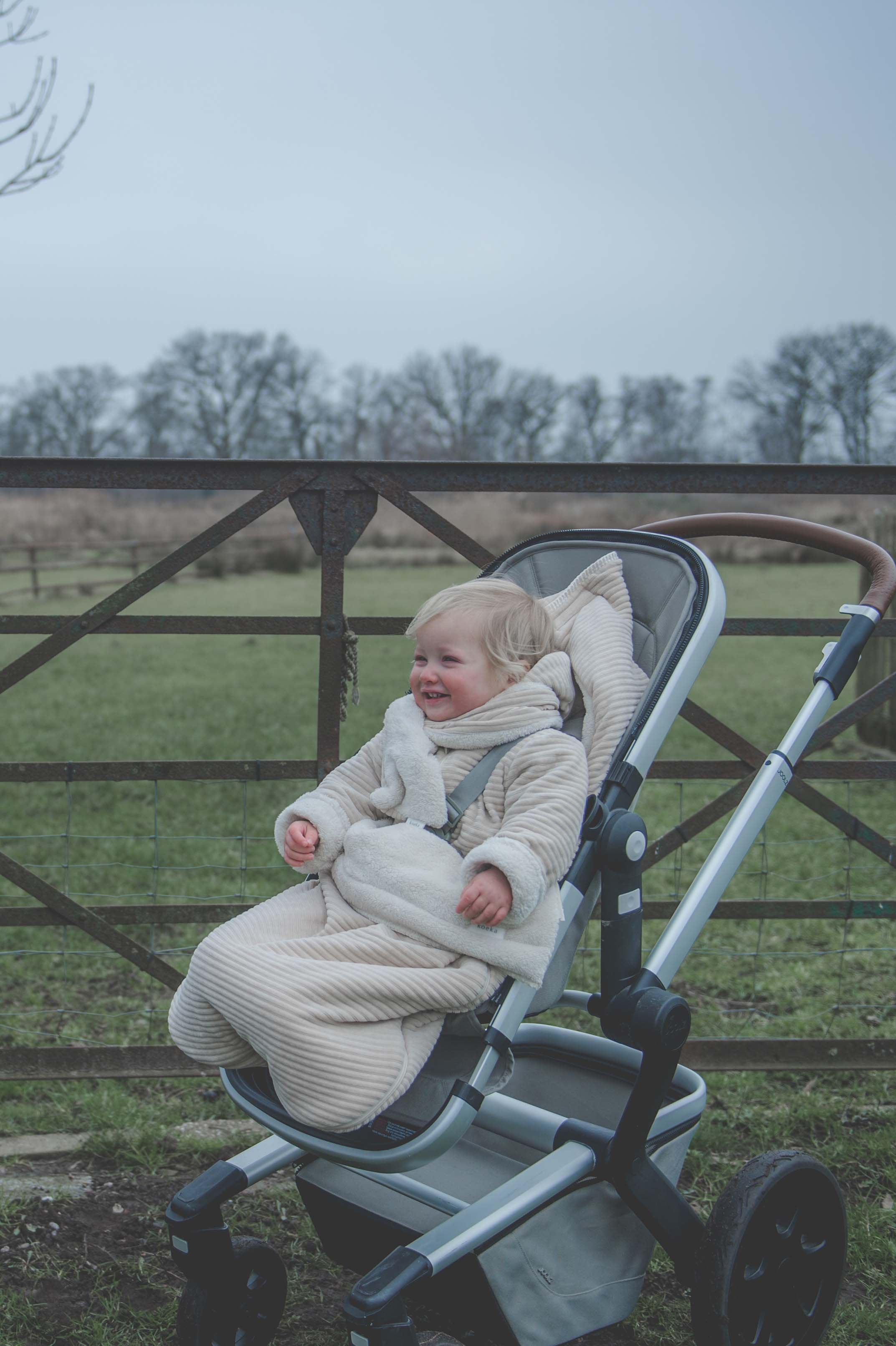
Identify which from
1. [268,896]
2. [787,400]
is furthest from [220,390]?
[268,896]

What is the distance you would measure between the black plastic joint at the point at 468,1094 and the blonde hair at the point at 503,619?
0.84 m

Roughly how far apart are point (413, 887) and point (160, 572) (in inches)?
55.9

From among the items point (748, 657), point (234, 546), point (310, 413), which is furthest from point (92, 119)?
point (310, 413)

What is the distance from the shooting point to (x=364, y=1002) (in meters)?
1.95

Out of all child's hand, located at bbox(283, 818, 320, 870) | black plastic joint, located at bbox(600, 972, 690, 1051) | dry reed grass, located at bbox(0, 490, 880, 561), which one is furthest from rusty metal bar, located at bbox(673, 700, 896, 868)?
dry reed grass, located at bbox(0, 490, 880, 561)

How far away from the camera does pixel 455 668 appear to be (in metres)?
2.35

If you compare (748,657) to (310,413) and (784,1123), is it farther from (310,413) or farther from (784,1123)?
(310,413)

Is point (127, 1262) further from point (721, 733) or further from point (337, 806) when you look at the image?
point (721, 733)

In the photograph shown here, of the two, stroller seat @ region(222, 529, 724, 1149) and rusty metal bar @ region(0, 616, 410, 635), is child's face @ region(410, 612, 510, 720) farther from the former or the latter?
rusty metal bar @ region(0, 616, 410, 635)

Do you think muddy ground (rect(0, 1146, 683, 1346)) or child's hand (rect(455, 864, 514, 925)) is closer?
child's hand (rect(455, 864, 514, 925))

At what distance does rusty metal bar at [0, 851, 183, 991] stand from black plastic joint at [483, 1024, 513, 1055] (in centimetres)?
148

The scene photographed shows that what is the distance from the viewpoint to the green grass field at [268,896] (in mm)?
3037

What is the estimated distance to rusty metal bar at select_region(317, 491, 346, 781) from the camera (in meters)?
3.17

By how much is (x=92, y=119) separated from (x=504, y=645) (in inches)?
145
